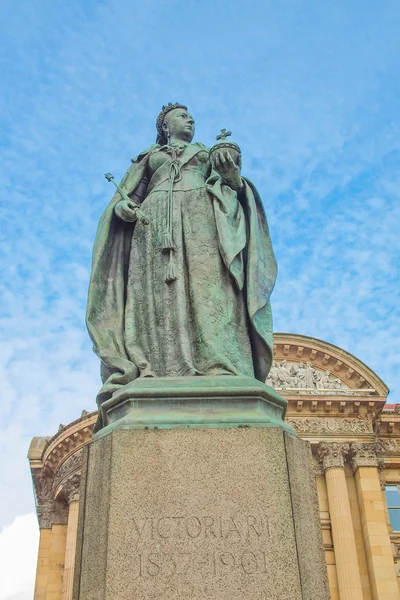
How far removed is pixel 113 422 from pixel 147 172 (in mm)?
2387

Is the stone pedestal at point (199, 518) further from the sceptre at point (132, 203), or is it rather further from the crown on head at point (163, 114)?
the crown on head at point (163, 114)

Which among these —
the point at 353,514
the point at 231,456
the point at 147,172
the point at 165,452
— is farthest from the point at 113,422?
the point at 353,514

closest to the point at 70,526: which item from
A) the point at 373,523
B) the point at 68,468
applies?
the point at 68,468

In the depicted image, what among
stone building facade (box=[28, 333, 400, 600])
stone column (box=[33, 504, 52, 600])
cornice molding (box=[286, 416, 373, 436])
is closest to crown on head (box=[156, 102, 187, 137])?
stone building facade (box=[28, 333, 400, 600])

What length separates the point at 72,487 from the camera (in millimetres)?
32500

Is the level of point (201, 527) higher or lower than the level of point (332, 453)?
lower

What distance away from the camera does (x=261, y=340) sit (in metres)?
4.96

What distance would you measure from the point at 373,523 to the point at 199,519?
89.0 ft

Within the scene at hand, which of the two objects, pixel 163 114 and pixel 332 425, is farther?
pixel 332 425

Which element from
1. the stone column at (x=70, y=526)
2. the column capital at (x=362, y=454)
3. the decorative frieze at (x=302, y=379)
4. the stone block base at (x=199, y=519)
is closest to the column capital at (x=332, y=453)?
the column capital at (x=362, y=454)

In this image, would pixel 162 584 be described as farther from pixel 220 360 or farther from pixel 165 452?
pixel 220 360

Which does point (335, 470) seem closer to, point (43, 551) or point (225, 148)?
point (43, 551)

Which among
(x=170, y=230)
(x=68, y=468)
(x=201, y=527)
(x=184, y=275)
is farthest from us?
(x=68, y=468)

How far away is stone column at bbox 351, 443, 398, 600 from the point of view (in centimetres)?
2764
